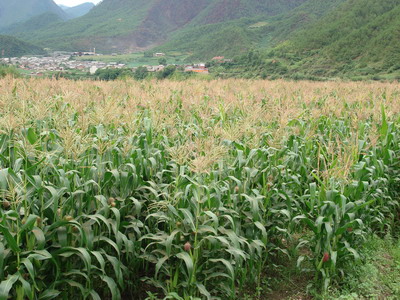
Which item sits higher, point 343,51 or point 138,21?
point 138,21

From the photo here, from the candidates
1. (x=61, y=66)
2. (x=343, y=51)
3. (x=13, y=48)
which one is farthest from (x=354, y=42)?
(x=13, y=48)

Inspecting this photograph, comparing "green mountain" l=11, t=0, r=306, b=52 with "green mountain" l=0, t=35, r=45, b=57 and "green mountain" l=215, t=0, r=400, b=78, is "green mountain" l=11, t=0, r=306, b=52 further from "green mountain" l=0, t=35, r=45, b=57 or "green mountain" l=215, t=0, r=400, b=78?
"green mountain" l=215, t=0, r=400, b=78

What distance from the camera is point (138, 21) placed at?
11675 centimetres

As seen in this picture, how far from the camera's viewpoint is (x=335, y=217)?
147 inches

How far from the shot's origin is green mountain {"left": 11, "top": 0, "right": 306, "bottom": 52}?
300 feet

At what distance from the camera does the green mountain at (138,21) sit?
3601 inches

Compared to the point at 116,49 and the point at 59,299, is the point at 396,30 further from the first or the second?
the point at 116,49

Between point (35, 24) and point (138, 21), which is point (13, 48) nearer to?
point (138, 21)

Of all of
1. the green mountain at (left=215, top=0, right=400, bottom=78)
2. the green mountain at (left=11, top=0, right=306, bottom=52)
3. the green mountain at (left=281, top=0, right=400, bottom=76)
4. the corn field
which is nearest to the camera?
the corn field

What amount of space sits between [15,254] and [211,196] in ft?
5.58

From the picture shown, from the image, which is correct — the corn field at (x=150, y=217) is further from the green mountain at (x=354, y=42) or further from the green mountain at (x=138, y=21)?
the green mountain at (x=138, y=21)

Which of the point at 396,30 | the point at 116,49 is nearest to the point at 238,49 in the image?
the point at 396,30

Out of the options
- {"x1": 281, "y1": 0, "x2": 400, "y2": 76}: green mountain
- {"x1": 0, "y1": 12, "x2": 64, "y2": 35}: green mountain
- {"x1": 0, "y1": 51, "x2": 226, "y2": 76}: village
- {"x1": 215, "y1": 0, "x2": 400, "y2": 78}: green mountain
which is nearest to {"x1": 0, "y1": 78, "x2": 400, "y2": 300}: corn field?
{"x1": 0, "y1": 51, "x2": 226, "y2": 76}: village

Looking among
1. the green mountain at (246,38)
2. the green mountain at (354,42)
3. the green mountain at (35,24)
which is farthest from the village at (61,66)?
the green mountain at (35,24)
